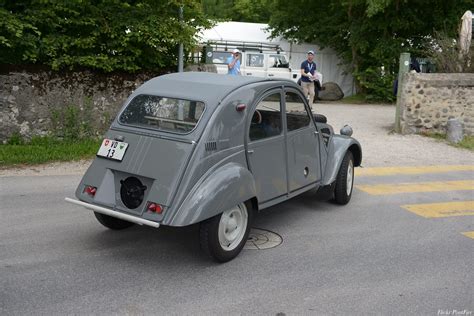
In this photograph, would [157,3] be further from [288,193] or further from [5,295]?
[5,295]

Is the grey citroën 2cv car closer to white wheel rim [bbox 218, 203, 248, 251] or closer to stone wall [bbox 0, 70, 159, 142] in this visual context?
→ white wheel rim [bbox 218, 203, 248, 251]

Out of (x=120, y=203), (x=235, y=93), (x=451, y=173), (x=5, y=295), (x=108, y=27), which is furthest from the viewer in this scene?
(x=108, y=27)

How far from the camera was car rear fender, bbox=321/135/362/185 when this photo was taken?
6.78 metres

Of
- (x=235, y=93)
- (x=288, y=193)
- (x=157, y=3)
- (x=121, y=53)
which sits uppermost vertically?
(x=157, y=3)

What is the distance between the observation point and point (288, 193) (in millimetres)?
5973

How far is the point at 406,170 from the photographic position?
32.6 ft

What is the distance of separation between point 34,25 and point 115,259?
21.8 ft

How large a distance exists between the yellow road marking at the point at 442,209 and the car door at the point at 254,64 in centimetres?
1433

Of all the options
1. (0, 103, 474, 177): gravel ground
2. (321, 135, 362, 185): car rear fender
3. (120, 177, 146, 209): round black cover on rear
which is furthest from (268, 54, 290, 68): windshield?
(120, 177, 146, 209): round black cover on rear

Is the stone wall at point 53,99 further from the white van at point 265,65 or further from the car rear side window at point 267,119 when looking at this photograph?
the white van at point 265,65

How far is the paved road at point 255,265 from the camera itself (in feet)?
14.1

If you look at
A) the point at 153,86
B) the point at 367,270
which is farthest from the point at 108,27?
the point at 367,270

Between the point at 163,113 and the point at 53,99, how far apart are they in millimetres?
5898

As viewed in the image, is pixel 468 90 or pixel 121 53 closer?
pixel 121 53
